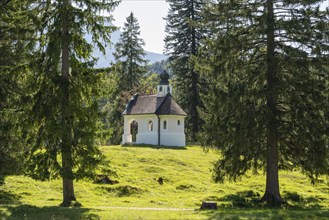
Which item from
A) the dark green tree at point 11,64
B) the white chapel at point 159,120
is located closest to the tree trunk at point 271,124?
the dark green tree at point 11,64

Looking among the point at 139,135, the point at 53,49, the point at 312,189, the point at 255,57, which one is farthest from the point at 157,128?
the point at 53,49

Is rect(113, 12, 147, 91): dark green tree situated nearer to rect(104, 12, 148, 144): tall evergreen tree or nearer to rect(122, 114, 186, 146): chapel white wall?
rect(104, 12, 148, 144): tall evergreen tree

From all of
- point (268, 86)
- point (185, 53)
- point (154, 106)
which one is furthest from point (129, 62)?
point (268, 86)

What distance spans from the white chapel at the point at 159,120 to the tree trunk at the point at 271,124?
21.2 meters

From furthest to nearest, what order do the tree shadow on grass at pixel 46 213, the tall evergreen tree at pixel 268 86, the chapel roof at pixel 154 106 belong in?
the chapel roof at pixel 154 106
the tall evergreen tree at pixel 268 86
the tree shadow on grass at pixel 46 213

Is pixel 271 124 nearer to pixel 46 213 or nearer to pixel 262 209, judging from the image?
pixel 262 209

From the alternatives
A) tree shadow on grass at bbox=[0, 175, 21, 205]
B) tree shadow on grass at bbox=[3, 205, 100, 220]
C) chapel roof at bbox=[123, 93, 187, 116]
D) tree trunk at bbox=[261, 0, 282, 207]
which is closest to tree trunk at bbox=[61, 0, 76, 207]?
tree shadow on grass at bbox=[3, 205, 100, 220]

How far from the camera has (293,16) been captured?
57.0ft

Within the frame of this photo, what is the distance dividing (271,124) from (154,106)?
23375mm

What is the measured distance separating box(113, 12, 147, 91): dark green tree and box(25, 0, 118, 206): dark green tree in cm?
3700

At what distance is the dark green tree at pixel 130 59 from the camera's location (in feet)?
179

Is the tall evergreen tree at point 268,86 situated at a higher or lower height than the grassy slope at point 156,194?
higher

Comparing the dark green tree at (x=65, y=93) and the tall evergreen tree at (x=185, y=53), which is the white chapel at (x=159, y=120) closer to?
the tall evergreen tree at (x=185, y=53)

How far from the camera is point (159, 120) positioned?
39.6 meters
